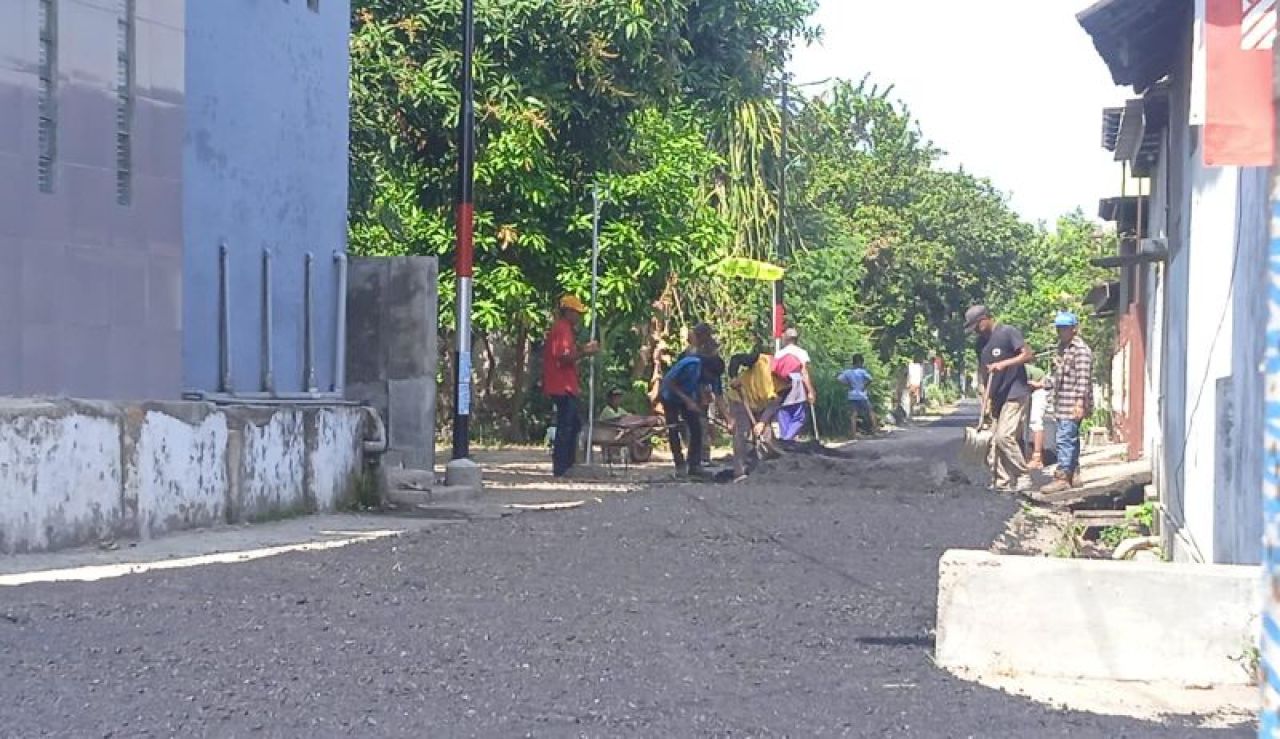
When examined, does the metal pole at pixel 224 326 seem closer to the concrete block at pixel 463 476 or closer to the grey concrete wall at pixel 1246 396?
the concrete block at pixel 463 476

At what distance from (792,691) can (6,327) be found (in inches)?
255

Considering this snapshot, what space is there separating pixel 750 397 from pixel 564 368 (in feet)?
7.70

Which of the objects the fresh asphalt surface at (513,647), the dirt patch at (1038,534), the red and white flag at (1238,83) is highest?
the red and white flag at (1238,83)

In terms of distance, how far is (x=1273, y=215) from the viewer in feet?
13.1

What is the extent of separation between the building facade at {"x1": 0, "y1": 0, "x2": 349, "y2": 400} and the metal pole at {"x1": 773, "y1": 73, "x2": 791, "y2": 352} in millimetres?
18387

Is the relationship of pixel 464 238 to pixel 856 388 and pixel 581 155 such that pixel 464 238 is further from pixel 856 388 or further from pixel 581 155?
pixel 856 388

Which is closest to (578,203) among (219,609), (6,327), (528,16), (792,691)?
(528,16)

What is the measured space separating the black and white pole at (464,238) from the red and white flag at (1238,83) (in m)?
13.2

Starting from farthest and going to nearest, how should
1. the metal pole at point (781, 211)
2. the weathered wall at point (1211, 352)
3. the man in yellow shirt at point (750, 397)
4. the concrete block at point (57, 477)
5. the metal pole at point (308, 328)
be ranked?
the metal pole at point (781, 211)
the man in yellow shirt at point (750, 397)
the metal pole at point (308, 328)
the concrete block at point (57, 477)
the weathered wall at point (1211, 352)

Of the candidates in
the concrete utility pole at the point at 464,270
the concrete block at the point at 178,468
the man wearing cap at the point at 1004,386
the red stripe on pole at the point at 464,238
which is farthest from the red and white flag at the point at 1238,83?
the red stripe on pole at the point at 464,238

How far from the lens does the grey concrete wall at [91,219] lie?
1130 centimetres

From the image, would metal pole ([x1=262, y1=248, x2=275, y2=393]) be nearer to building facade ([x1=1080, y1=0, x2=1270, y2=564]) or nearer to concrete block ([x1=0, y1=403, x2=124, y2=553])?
concrete block ([x1=0, y1=403, x2=124, y2=553])

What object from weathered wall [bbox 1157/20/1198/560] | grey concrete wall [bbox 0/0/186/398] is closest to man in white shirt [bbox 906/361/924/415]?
weathered wall [bbox 1157/20/1198/560]

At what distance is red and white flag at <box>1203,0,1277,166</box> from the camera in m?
4.72
